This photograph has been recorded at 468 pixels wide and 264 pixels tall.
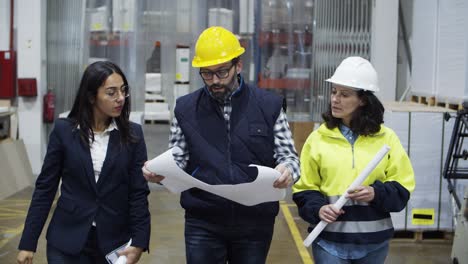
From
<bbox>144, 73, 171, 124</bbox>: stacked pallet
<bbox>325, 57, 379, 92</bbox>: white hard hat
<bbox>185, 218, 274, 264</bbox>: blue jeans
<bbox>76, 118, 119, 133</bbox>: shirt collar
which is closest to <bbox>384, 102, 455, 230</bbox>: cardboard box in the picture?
<bbox>325, 57, 379, 92</bbox>: white hard hat

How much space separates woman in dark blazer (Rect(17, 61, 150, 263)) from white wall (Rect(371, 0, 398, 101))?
296 inches

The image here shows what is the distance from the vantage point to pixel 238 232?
293cm

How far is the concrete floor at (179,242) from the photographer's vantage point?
6203 mm

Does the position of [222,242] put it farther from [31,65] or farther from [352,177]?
[31,65]

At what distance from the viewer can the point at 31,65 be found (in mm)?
10398

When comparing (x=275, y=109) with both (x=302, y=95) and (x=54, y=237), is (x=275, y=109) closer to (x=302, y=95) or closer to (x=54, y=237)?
(x=54, y=237)

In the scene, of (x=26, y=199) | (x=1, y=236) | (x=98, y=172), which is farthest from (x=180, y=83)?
(x=98, y=172)

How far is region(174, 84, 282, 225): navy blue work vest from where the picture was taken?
291 centimetres

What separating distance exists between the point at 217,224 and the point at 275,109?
591mm

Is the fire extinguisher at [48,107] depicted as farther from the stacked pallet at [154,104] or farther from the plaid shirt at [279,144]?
the plaid shirt at [279,144]

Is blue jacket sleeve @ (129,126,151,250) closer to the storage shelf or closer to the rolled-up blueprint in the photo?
the rolled-up blueprint

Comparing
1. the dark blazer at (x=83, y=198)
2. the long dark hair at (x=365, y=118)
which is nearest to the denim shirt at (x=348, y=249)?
the long dark hair at (x=365, y=118)

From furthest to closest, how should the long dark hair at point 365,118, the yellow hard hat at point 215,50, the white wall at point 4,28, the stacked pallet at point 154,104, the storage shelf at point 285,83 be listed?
the stacked pallet at point 154,104, the storage shelf at point 285,83, the white wall at point 4,28, the long dark hair at point 365,118, the yellow hard hat at point 215,50

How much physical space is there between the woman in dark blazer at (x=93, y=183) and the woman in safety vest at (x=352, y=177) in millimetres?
822
